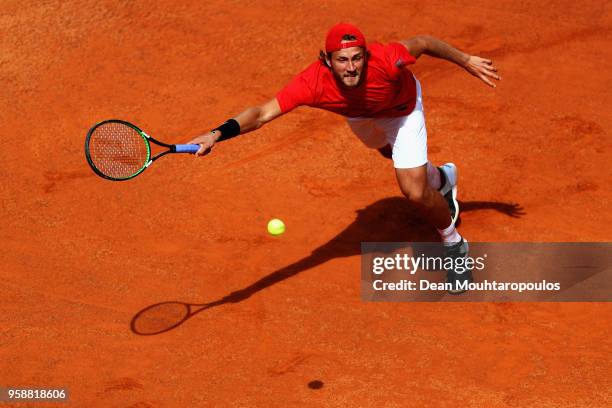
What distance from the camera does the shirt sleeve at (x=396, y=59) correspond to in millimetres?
8586

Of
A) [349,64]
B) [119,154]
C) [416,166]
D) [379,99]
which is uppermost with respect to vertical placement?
[349,64]

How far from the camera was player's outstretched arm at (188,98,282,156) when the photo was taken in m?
8.10

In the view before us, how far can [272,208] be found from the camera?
34.4 ft

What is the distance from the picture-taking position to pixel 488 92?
1202cm

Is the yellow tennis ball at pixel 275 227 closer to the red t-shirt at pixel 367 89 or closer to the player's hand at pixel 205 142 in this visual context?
the red t-shirt at pixel 367 89

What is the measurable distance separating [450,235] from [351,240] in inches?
44.0

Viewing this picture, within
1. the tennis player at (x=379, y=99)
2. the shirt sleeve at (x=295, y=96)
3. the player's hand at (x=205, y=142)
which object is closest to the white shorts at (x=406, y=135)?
the tennis player at (x=379, y=99)

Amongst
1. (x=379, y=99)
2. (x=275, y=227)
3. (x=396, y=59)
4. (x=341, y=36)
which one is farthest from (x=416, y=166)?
(x=275, y=227)

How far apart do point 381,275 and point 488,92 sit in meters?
3.44

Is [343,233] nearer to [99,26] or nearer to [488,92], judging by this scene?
[488,92]

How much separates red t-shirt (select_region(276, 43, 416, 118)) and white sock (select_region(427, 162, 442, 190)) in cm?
103

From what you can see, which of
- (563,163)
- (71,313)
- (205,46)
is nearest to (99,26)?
(205,46)

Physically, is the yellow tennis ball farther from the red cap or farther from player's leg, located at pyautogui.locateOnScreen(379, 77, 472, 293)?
the red cap

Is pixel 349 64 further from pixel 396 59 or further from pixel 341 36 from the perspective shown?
pixel 396 59
